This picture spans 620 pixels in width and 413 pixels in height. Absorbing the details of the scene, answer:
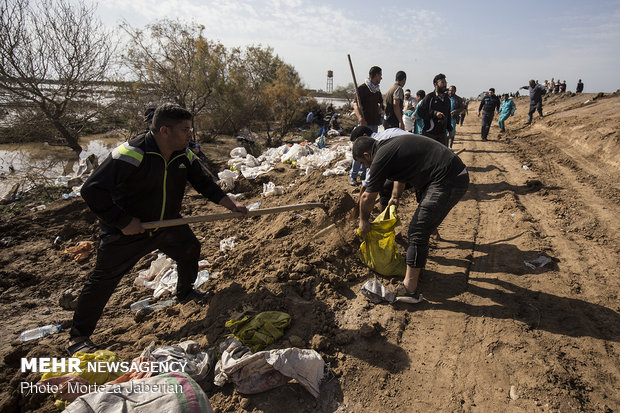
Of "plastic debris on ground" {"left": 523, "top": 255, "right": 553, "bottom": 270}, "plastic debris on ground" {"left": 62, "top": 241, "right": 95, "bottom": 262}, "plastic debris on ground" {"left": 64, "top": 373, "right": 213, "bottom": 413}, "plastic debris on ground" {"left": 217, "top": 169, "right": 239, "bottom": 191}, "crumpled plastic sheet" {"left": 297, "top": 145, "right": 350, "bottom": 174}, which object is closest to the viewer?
"plastic debris on ground" {"left": 64, "top": 373, "right": 213, "bottom": 413}

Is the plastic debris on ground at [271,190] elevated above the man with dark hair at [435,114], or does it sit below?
below

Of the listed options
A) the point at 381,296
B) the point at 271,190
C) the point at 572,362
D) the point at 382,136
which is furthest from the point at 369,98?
the point at 572,362

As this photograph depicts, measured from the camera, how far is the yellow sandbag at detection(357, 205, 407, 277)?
3.36m

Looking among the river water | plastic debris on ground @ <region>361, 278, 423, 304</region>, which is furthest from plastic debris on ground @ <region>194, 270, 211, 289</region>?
the river water

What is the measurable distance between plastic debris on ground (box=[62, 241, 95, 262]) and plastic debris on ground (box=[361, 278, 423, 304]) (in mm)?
4470

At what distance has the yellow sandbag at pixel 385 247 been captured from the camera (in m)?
3.36

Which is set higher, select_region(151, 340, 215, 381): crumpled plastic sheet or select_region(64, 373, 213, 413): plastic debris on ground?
select_region(64, 373, 213, 413): plastic debris on ground

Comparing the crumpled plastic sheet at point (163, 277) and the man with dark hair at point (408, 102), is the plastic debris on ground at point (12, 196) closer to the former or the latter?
the crumpled plastic sheet at point (163, 277)

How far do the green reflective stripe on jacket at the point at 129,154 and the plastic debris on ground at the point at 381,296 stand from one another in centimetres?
232

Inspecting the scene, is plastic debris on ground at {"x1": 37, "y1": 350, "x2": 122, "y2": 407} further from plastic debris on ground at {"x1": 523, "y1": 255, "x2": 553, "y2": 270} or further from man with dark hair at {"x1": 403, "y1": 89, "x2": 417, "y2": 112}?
man with dark hair at {"x1": 403, "y1": 89, "x2": 417, "y2": 112}

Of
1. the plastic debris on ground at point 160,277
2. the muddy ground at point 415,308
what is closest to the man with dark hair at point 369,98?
the muddy ground at point 415,308

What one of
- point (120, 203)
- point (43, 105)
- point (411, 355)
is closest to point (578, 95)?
point (411, 355)

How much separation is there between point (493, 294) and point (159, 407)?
303 cm

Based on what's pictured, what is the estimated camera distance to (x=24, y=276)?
448cm
